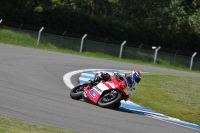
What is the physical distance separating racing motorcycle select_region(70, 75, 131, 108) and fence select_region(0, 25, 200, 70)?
70.4ft

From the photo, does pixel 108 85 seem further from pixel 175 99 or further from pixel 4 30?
pixel 4 30

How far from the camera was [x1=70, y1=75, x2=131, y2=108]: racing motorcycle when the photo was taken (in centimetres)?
1354

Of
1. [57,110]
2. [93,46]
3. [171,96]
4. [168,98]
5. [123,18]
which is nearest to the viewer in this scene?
[57,110]

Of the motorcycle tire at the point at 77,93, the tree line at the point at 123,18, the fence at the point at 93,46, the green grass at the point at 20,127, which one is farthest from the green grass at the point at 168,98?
the tree line at the point at 123,18

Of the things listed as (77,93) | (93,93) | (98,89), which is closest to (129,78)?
(98,89)

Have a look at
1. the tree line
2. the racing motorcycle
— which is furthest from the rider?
the tree line

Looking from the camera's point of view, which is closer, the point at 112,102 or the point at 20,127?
the point at 20,127

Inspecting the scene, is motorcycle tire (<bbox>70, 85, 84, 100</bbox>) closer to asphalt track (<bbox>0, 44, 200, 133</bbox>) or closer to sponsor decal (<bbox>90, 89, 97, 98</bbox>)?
asphalt track (<bbox>0, 44, 200, 133</bbox>)

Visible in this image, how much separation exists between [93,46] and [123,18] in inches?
537

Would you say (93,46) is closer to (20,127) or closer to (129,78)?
(129,78)

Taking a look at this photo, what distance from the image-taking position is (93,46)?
125ft

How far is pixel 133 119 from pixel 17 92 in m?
2.76

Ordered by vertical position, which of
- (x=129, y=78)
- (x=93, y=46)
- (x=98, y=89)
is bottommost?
(x=98, y=89)

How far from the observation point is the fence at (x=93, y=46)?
3550 centimetres
